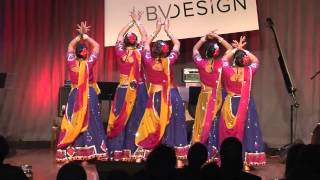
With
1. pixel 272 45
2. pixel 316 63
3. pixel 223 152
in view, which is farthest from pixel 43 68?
pixel 223 152

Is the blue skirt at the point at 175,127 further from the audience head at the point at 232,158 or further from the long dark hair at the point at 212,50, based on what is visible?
the audience head at the point at 232,158

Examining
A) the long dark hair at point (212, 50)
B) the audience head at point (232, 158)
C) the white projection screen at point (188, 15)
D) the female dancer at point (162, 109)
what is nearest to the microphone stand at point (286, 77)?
the white projection screen at point (188, 15)

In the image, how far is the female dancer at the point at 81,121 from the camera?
24.2 ft

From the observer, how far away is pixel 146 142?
7438 millimetres

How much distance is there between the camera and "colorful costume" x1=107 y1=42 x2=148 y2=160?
7555 millimetres

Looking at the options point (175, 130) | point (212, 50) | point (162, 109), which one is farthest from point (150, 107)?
point (212, 50)

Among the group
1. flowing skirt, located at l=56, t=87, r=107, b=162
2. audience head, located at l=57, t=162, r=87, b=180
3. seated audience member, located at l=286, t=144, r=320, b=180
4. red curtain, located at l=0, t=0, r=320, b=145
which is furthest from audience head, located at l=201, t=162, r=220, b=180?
red curtain, located at l=0, t=0, r=320, b=145

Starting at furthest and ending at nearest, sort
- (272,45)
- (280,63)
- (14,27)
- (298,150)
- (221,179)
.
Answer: (14,27) → (272,45) → (280,63) → (298,150) → (221,179)

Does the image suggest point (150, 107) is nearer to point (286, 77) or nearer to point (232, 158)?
point (286, 77)

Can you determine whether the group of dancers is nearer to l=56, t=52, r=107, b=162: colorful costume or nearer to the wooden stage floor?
l=56, t=52, r=107, b=162: colorful costume

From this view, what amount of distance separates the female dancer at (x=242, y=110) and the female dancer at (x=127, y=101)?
43.3 inches

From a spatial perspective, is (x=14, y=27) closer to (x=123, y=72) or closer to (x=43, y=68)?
(x=43, y=68)

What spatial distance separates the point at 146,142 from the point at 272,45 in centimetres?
283

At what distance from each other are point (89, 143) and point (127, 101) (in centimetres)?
70
